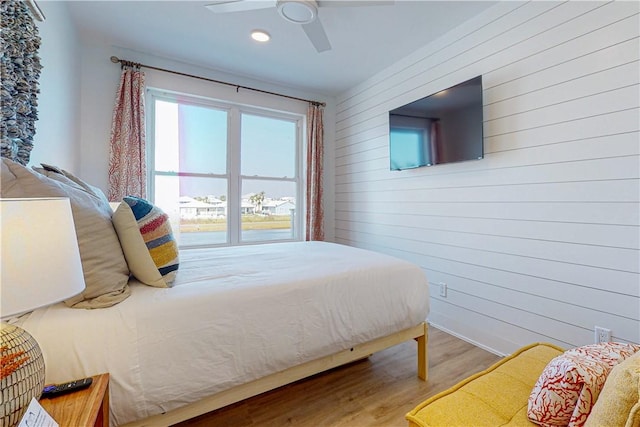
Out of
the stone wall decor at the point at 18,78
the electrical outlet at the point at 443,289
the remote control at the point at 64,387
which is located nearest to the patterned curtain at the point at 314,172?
the electrical outlet at the point at 443,289

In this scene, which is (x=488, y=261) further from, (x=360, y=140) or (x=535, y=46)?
(x=360, y=140)

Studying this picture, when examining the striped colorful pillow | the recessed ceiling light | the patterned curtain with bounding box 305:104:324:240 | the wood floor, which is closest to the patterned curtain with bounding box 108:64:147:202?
the recessed ceiling light

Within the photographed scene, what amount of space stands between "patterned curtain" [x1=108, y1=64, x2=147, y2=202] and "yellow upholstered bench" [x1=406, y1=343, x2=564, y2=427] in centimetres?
305

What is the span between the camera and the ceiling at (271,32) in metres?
2.33

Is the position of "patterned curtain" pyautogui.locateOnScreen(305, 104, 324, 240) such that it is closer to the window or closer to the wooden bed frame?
the window

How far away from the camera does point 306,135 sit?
401 centimetres

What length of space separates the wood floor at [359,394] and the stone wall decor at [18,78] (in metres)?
1.65

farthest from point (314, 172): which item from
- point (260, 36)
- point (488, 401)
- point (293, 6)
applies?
point (488, 401)

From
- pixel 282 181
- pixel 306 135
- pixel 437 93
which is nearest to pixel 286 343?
pixel 437 93

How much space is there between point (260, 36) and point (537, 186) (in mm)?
2677

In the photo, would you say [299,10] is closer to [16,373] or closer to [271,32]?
[271,32]

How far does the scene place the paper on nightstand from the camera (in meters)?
0.62

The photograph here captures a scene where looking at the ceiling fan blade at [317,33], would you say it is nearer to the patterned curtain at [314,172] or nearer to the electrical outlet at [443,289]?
the patterned curtain at [314,172]

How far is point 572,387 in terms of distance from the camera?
0.87 meters
